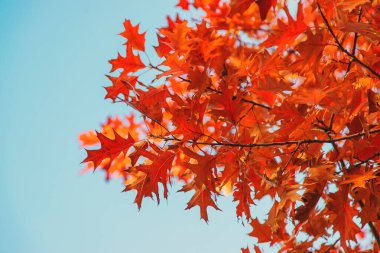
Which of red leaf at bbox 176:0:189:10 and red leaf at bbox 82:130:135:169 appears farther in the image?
red leaf at bbox 176:0:189:10

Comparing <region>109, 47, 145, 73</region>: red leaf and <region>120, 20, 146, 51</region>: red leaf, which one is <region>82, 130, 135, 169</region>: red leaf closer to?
<region>109, 47, 145, 73</region>: red leaf

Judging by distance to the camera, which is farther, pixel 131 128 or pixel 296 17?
pixel 131 128

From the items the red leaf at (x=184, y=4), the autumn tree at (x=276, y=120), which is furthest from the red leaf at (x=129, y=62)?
the red leaf at (x=184, y=4)

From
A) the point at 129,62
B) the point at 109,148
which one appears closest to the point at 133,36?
the point at 129,62

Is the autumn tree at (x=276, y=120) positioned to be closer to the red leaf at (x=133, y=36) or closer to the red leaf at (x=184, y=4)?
the red leaf at (x=133, y=36)

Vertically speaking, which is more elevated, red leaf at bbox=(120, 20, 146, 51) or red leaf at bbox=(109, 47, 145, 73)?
red leaf at bbox=(120, 20, 146, 51)

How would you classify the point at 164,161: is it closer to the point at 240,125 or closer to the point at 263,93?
the point at 240,125

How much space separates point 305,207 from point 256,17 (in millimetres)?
2754

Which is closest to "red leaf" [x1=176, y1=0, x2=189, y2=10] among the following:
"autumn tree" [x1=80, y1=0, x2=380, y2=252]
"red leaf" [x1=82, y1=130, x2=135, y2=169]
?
"autumn tree" [x1=80, y1=0, x2=380, y2=252]

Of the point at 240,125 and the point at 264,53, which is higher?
the point at 264,53

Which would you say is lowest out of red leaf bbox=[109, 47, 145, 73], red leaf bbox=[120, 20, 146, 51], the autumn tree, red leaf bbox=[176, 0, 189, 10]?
the autumn tree

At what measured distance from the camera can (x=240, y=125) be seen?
1749 millimetres

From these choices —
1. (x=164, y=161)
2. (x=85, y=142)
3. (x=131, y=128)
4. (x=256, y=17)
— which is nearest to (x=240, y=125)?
(x=164, y=161)

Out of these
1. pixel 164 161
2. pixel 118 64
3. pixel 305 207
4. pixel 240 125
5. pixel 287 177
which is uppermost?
pixel 118 64
